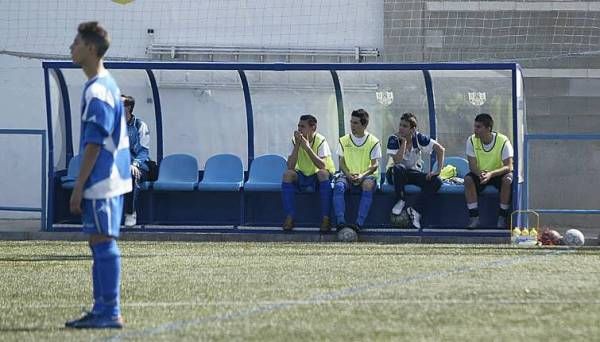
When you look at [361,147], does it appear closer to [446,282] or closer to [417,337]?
[446,282]

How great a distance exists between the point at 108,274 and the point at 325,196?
7.92 m

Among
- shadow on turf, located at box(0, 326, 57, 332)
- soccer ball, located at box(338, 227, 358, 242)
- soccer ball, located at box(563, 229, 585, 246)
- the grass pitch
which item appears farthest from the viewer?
soccer ball, located at box(338, 227, 358, 242)

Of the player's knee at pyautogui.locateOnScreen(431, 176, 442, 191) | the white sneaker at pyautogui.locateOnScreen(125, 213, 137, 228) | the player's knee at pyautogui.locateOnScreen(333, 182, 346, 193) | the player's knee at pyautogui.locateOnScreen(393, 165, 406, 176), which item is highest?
the player's knee at pyautogui.locateOnScreen(393, 165, 406, 176)

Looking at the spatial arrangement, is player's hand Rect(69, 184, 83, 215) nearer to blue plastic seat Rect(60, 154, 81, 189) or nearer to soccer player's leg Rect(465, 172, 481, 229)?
soccer player's leg Rect(465, 172, 481, 229)

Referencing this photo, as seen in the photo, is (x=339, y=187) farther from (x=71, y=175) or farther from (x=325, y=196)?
(x=71, y=175)

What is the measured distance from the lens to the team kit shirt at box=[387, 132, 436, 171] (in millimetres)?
15016

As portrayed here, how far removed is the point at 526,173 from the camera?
15.1 metres

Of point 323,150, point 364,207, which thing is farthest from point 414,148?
point 323,150

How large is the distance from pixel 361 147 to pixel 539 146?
166 inches

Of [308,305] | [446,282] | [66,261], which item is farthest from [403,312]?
[66,261]

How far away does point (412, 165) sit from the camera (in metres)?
15.1

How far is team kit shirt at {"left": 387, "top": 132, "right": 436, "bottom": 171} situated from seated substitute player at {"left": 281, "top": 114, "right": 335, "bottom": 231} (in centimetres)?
78

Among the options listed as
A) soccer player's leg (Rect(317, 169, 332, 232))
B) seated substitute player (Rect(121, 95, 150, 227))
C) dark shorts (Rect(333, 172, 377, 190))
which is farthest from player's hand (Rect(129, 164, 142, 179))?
dark shorts (Rect(333, 172, 377, 190))

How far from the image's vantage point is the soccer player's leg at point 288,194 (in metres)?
15.1
